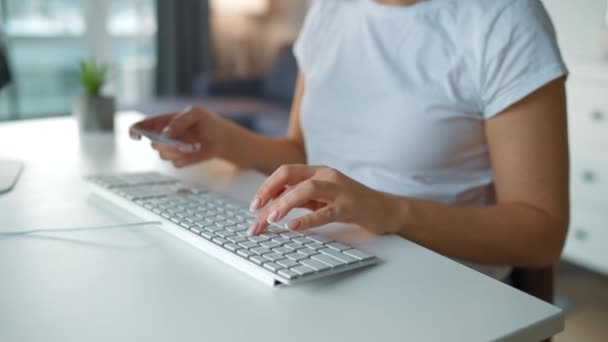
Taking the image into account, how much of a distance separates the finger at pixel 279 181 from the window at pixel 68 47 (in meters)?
3.70

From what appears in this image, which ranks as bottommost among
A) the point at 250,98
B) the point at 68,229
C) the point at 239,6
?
the point at 250,98

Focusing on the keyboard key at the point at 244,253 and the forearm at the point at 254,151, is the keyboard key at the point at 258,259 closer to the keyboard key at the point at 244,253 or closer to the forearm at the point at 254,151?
the keyboard key at the point at 244,253

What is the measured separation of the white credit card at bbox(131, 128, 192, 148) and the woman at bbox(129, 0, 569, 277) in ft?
0.06

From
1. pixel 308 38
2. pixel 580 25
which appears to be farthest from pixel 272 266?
pixel 580 25

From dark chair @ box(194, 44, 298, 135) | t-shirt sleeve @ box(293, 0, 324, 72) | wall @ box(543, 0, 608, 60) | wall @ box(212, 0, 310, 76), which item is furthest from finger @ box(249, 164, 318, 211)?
wall @ box(212, 0, 310, 76)

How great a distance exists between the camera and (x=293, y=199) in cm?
61

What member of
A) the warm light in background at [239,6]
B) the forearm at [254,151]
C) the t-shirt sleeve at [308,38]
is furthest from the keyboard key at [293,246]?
the warm light in background at [239,6]

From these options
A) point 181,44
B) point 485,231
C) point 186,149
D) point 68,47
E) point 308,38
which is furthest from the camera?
point 181,44

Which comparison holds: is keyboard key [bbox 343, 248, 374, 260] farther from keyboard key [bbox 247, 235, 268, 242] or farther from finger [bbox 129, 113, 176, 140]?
finger [bbox 129, 113, 176, 140]

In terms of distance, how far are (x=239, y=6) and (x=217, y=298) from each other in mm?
3932

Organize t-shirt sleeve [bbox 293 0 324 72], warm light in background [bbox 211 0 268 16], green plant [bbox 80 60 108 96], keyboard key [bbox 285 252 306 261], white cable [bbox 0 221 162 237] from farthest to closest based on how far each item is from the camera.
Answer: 1. warm light in background [bbox 211 0 268 16]
2. green plant [bbox 80 60 108 96]
3. t-shirt sleeve [bbox 293 0 324 72]
4. white cable [bbox 0 221 162 237]
5. keyboard key [bbox 285 252 306 261]

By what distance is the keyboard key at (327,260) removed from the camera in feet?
1.80

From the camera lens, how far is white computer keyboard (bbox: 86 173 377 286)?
0.54 m

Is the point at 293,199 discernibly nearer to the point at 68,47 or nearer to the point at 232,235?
the point at 232,235
